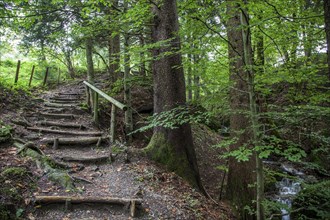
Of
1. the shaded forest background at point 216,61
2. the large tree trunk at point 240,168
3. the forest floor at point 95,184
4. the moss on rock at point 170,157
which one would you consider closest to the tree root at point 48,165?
the forest floor at point 95,184

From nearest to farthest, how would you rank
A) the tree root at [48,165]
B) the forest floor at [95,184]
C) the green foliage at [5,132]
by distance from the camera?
the forest floor at [95,184] < the tree root at [48,165] < the green foliage at [5,132]

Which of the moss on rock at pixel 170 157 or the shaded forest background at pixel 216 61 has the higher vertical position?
the shaded forest background at pixel 216 61

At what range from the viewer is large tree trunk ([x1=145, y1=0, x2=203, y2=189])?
19.2ft

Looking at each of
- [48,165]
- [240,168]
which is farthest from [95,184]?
[240,168]

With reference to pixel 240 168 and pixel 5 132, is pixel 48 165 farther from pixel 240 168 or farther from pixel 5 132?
pixel 240 168

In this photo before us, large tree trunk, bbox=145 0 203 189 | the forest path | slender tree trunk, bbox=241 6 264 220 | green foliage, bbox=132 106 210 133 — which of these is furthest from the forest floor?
slender tree trunk, bbox=241 6 264 220

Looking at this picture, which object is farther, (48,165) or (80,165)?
(80,165)

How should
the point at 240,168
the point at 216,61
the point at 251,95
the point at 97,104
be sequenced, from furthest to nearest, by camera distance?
the point at 97,104
the point at 240,168
the point at 216,61
the point at 251,95

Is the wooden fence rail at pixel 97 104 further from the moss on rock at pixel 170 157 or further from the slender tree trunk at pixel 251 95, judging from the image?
the slender tree trunk at pixel 251 95

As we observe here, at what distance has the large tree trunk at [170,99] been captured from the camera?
19.2ft

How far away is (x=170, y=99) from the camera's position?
5949 millimetres

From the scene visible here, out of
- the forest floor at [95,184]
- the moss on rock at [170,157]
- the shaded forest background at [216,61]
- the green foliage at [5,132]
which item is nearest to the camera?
the forest floor at [95,184]

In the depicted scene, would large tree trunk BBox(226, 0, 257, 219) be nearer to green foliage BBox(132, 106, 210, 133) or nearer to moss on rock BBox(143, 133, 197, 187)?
moss on rock BBox(143, 133, 197, 187)

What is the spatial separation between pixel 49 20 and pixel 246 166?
1035 centimetres
